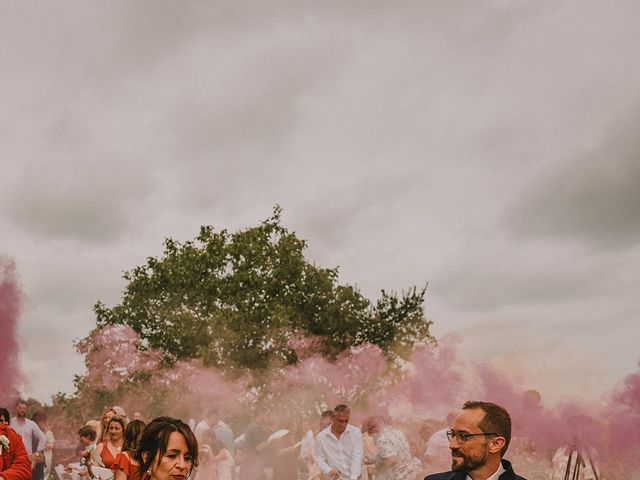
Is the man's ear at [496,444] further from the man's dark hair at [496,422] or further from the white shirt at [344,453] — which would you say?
the white shirt at [344,453]

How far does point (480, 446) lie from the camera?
460 cm

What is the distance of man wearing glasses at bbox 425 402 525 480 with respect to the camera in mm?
4574

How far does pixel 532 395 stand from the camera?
16703mm

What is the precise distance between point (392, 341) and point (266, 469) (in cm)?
2224

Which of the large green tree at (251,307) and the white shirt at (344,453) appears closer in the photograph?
the white shirt at (344,453)

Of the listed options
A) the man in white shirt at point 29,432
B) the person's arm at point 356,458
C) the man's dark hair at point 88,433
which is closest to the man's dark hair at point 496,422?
the person's arm at point 356,458

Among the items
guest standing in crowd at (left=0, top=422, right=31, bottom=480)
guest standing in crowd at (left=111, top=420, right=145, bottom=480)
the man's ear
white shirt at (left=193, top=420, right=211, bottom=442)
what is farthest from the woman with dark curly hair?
white shirt at (left=193, top=420, right=211, bottom=442)

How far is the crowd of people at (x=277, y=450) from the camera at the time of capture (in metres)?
3.97

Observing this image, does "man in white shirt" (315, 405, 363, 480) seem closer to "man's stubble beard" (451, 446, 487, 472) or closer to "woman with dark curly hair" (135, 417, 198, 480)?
"man's stubble beard" (451, 446, 487, 472)

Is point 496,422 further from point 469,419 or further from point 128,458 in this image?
point 128,458

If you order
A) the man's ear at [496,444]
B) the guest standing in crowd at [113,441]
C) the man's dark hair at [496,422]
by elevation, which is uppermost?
the guest standing in crowd at [113,441]

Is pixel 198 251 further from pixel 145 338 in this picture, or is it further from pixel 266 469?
pixel 266 469

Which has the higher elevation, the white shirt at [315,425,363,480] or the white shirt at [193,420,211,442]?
the white shirt at [193,420,211,442]

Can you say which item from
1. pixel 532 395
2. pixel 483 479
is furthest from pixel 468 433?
pixel 532 395
